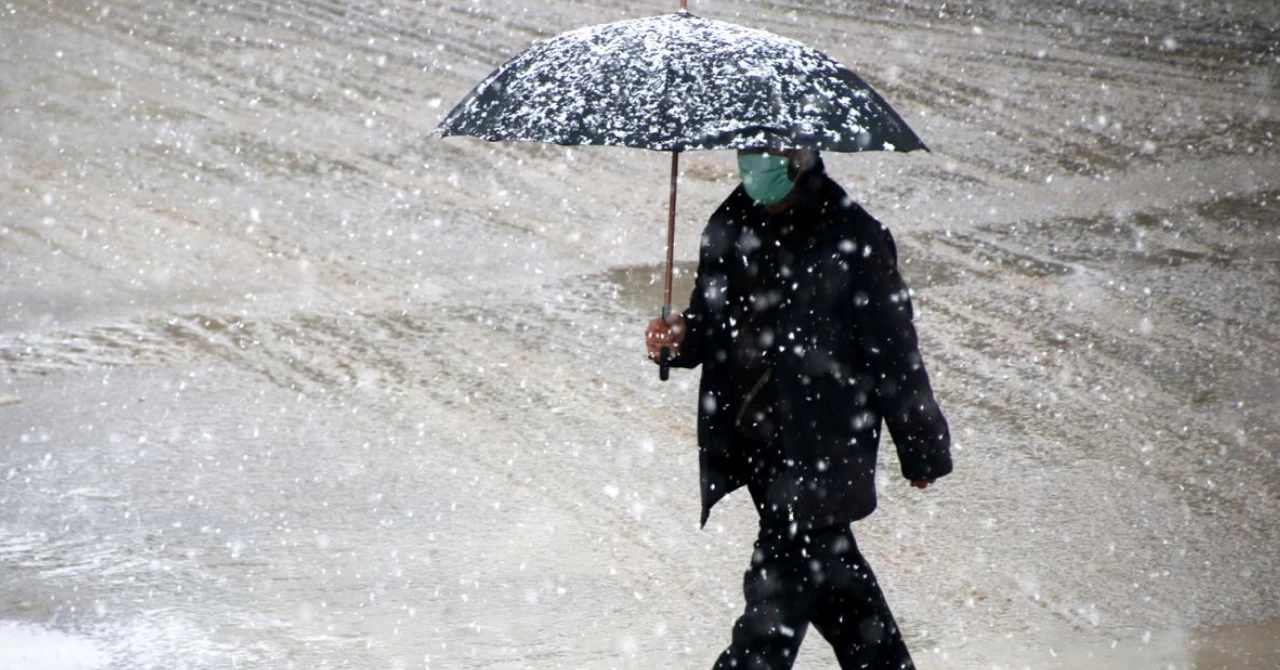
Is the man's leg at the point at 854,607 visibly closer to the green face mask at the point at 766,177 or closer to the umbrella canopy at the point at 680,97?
the green face mask at the point at 766,177

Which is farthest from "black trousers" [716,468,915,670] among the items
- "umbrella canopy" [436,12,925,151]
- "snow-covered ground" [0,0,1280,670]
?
"umbrella canopy" [436,12,925,151]

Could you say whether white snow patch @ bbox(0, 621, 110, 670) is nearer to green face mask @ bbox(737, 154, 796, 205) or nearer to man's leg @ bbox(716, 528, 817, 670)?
man's leg @ bbox(716, 528, 817, 670)

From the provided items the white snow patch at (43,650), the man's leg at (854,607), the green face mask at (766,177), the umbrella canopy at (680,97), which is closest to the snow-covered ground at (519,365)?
the white snow patch at (43,650)

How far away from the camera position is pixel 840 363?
153 inches

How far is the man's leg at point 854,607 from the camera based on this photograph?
153 inches

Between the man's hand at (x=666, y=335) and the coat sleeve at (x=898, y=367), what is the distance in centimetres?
51

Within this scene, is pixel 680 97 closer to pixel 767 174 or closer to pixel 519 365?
pixel 767 174

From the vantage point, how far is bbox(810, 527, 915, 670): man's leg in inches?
153

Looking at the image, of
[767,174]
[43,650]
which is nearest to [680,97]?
[767,174]

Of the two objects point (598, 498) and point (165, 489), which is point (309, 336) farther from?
point (598, 498)

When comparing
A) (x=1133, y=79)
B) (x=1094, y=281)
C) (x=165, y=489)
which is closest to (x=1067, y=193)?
(x=1094, y=281)

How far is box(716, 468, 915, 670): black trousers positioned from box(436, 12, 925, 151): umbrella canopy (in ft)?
3.08

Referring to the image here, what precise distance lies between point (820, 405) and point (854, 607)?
1.69 ft

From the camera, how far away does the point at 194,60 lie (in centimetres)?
1302
